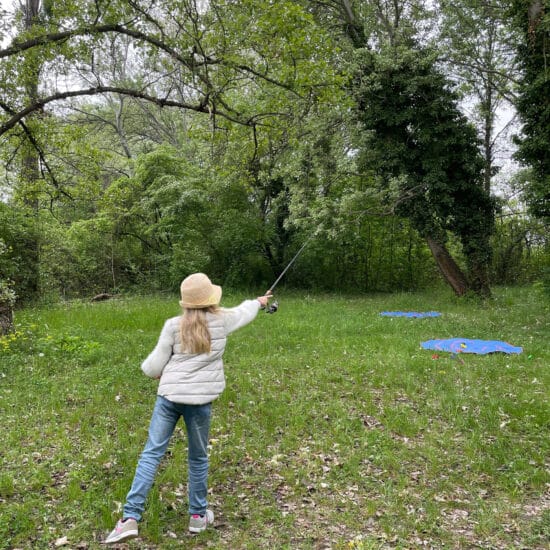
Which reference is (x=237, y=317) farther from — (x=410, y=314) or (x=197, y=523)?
(x=410, y=314)

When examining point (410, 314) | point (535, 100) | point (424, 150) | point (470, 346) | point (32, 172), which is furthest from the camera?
point (424, 150)

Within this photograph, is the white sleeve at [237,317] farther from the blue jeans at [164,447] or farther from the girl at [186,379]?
the blue jeans at [164,447]

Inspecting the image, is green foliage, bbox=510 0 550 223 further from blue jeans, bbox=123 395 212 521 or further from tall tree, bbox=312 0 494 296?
blue jeans, bbox=123 395 212 521

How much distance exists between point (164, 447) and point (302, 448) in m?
2.09

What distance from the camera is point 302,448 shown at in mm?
5023

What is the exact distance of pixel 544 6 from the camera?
34.0 ft

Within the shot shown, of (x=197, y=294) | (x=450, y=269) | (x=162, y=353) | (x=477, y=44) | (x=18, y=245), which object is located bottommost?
(x=162, y=353)

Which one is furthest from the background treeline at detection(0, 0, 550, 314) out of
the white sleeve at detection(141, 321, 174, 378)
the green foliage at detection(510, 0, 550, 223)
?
the white sleeve at detection(141, 321, 174, 378)

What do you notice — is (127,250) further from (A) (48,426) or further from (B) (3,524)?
(B) (3,524)

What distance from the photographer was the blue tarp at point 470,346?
8.60 m

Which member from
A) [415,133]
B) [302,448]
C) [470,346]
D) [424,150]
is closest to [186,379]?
[302,448]

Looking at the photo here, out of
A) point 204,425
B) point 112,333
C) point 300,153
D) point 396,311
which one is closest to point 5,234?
point 112,333

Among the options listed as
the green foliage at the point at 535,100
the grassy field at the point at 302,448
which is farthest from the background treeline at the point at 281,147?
the grassy field at the point at 302,448

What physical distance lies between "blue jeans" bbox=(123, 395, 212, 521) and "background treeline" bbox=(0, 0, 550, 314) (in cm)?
525
